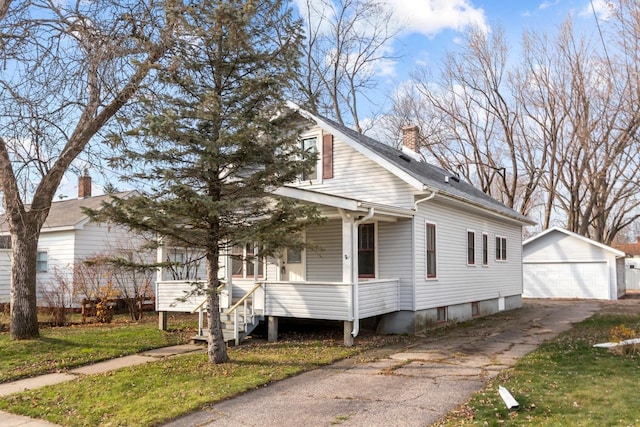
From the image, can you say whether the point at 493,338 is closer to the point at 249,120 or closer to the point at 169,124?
the point at 249,120

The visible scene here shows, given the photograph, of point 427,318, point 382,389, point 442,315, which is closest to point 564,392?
point 382,389

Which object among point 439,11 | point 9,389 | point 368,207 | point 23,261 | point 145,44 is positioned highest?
point 439,11

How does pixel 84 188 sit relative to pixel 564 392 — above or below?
above

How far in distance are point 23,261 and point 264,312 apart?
548 centimetres

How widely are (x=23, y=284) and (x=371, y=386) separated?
839 centimetres

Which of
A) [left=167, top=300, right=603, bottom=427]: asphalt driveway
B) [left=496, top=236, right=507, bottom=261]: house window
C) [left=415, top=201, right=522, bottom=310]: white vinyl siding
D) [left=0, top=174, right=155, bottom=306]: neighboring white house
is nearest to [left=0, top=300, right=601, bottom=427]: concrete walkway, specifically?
[left=167, top=300, right=603, bottom=427]: asphalt driveway

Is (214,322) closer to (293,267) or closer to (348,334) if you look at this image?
(348,334)

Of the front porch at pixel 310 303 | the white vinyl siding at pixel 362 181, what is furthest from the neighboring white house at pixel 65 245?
the white vinyl siding at pixel 362 181

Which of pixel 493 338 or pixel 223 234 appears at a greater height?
pixel 223 234

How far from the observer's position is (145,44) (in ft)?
32.9

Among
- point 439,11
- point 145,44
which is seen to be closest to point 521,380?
point 145,44

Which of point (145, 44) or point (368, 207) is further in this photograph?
point (368, 207)

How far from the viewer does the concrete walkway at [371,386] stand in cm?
619

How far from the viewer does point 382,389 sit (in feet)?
24.5
